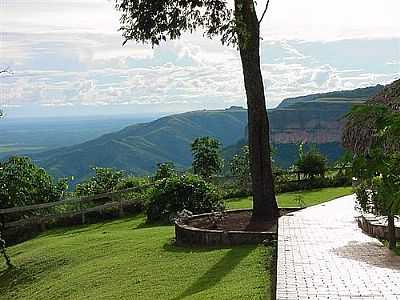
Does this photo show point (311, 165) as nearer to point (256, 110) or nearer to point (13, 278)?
point (256, 110)

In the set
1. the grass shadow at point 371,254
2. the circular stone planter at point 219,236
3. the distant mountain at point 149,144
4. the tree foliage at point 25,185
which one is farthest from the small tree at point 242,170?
the distant mountain at point 149,144

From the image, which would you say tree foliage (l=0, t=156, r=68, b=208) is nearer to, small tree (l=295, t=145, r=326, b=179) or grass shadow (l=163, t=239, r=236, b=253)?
small tree (l=295, t=145, r=326, b=179)

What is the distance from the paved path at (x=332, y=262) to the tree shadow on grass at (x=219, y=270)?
0.62 metres

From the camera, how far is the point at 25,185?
20031 mm

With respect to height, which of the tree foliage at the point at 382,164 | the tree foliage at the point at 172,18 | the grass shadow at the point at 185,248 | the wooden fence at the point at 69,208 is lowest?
the wooden fence at the point at 69,208

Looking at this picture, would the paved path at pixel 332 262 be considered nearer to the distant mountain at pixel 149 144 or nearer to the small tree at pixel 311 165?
the small tree at pixel 311 165

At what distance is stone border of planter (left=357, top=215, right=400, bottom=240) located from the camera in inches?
411

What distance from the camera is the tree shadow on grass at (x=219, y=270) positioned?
814 cm

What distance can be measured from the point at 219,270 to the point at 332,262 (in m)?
1.58

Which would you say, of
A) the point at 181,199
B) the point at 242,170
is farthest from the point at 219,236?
the point at 242,170

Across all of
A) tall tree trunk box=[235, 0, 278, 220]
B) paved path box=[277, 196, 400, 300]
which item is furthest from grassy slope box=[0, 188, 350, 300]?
tall tree trunk box=[235, 0, 278, 220]

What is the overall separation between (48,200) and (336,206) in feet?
31.8

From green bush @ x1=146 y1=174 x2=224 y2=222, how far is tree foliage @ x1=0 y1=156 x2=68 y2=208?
4.87 meters

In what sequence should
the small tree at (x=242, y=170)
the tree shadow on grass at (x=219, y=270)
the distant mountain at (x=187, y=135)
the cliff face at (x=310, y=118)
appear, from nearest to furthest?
the tree shadow on grass at (x=219, y=270)
the small tree at (x=242, y=170)
the cliff face at (x=310, y=118)
the distant mountain at (x=187, y=135)
